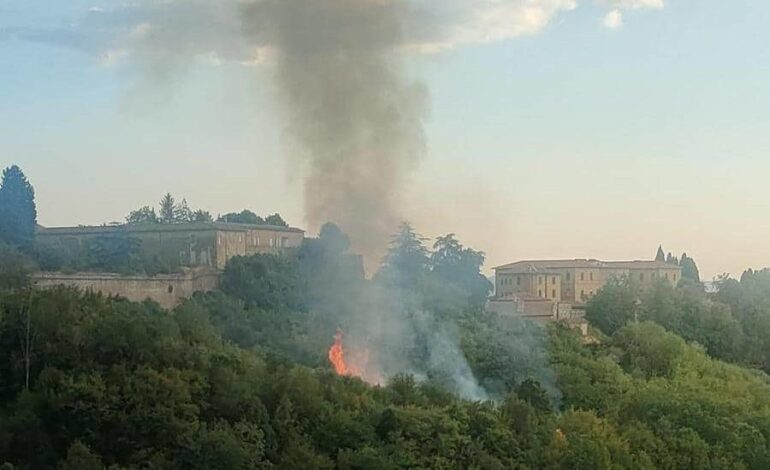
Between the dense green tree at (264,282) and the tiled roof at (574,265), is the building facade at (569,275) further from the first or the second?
the dense green tree at (264,282)

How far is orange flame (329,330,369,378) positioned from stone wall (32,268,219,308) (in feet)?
20.1

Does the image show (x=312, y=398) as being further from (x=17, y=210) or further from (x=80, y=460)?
(x=17, y=210)

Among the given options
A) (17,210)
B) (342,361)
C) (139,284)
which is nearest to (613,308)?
(342,361)

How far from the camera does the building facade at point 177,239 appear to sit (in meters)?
36.1

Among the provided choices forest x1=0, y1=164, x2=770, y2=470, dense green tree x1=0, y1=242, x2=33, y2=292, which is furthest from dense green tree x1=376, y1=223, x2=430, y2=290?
dense green tree x1=0, y1=242, x2=33, y2=292

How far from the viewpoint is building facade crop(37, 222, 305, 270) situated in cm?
3612

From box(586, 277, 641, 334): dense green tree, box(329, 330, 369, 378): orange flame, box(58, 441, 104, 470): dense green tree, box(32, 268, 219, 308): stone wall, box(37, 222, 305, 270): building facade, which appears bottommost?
box(58, 441, 104, 470): dense green tree

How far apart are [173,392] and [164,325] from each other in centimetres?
342

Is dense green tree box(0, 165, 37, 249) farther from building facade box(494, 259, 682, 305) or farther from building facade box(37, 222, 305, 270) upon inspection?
building facade box(494, 259, 682, 305)

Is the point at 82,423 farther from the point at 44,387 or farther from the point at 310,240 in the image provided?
the point at 310,240

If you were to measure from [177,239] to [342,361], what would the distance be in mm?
12518

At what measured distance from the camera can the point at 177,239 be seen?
1463 inches

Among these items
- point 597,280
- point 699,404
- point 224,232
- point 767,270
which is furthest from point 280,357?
point 767,270

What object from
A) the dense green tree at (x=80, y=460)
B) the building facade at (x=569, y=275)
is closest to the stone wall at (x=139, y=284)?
the dense green tree at (x=80, y=460)
